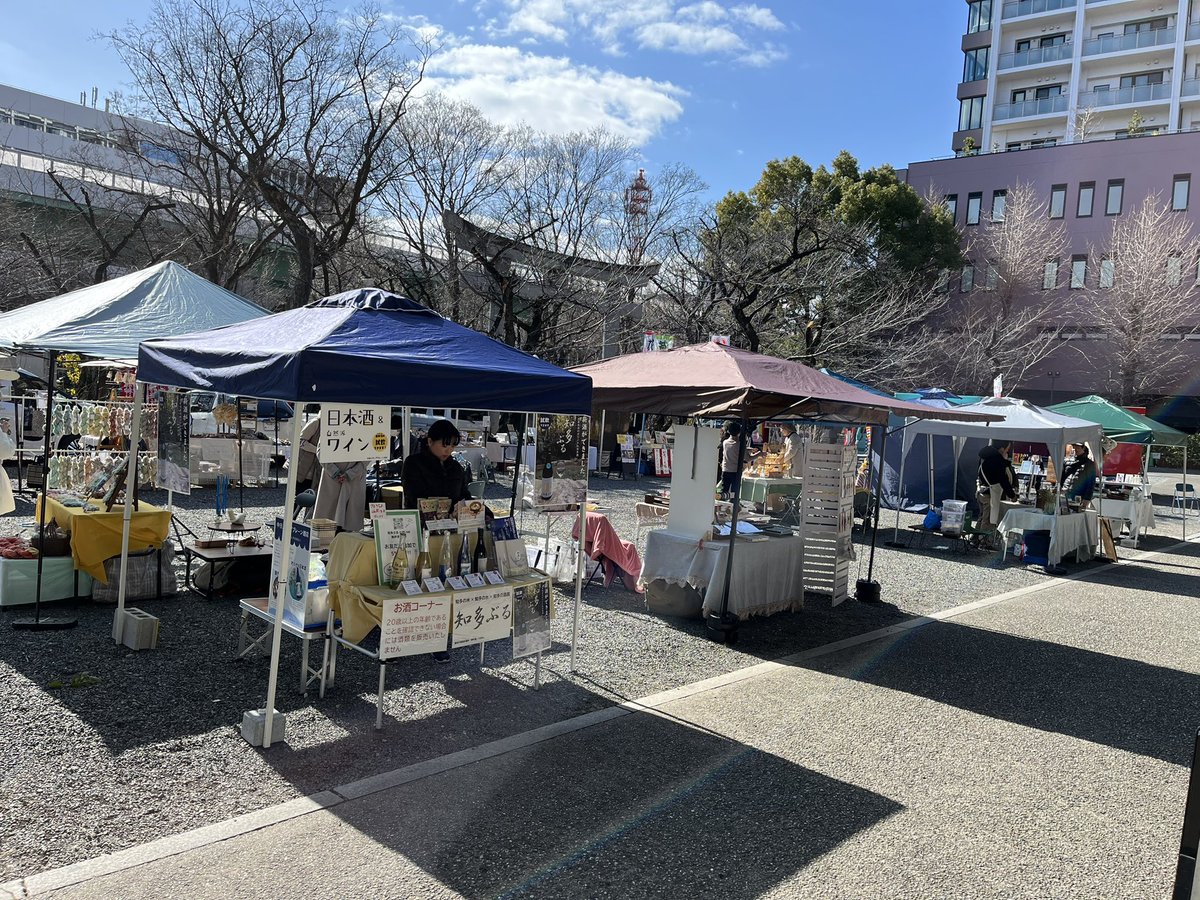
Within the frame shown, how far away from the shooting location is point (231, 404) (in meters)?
11.7

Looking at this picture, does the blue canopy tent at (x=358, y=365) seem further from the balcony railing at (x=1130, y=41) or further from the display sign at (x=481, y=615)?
the balcony railing at (x=1130, y=41)

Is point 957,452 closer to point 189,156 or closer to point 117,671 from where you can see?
point 117,671

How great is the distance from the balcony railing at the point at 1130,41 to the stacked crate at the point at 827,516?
182ft

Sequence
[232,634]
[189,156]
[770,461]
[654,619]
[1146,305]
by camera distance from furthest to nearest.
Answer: [1146,305] < [189,156] < [770,461] < [654,619] < [232,634]

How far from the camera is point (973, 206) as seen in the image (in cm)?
3938

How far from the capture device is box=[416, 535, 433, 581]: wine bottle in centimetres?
515

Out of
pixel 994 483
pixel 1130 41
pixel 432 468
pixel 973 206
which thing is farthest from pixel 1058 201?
pixel 432 468

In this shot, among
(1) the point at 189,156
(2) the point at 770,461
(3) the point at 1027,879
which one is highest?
(1) the point at 189,156

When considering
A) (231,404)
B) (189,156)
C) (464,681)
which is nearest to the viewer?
(464,681)

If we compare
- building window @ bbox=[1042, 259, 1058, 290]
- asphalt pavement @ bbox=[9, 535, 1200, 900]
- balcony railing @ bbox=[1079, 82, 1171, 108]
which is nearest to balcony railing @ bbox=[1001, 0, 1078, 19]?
balcony railing @ bbox=[1079, 82, 1171, 108]

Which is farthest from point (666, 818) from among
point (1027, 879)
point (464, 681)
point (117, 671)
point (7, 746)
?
point (117, 671)

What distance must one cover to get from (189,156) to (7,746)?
2064cm

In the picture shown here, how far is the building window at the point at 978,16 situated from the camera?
55.2 meters

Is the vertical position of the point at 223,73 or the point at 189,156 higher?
the point at 223,73
